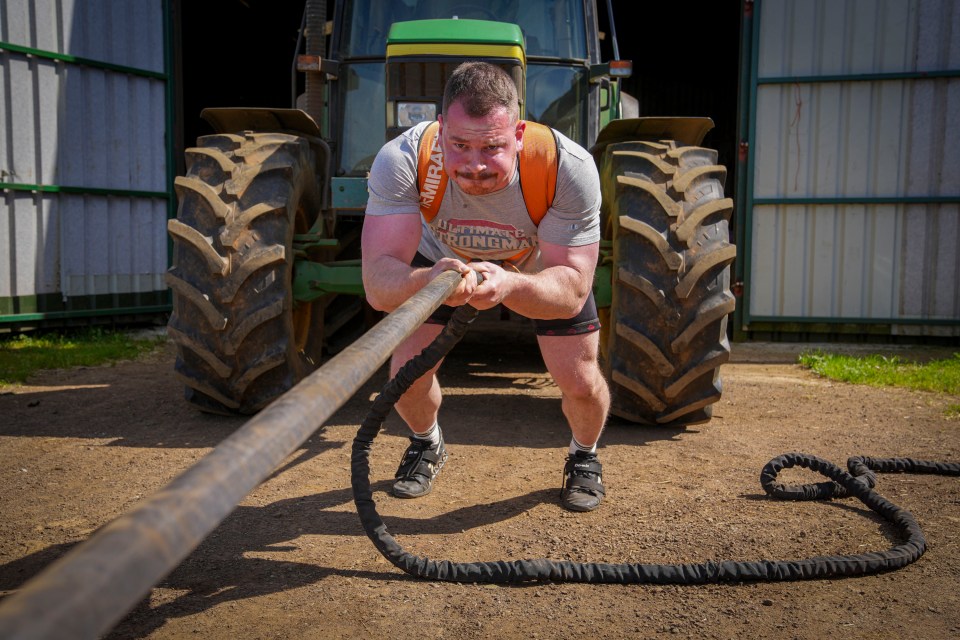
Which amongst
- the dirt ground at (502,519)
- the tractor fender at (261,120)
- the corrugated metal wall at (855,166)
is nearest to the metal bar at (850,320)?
the corrugated metal wall at (855,166)

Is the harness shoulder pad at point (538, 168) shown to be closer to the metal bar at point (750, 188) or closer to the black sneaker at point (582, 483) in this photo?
the black sneaker at point (582, 483)

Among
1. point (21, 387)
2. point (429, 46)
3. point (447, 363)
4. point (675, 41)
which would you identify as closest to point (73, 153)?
point (21, 387)

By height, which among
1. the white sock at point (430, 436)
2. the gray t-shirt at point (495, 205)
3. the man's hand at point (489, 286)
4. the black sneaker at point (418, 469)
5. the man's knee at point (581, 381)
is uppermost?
the gray t-shirt at point (495, 205)

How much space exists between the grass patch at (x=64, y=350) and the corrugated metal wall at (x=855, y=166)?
5319mm

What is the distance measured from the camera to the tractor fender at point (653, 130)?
4.55 metres

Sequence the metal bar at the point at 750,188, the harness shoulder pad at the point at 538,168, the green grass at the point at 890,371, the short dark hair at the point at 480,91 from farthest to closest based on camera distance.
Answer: the metal bar at the point at 750,188 < the green grass at the point at 890,371 < the harness shoulder pad at the point at 538,168 < the short dark hair at the point at 480,91

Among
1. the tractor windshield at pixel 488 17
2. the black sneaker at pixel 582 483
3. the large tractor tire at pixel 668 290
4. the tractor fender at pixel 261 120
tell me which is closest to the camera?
the black sneaker at pixel 582 483

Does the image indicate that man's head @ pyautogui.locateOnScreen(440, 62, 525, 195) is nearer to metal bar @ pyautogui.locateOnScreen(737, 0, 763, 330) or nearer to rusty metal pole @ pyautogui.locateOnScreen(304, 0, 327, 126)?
rusty metal pole @ pyautogui.locateOnScreen(304, 0, 327, 126)

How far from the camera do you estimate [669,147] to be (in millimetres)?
4391

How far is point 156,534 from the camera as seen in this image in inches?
39.4

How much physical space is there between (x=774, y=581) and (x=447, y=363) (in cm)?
378

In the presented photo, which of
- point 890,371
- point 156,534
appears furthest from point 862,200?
point 156,534

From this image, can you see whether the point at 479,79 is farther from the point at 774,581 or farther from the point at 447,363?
the point at 447,363

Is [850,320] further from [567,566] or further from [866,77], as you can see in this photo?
[567,566]
